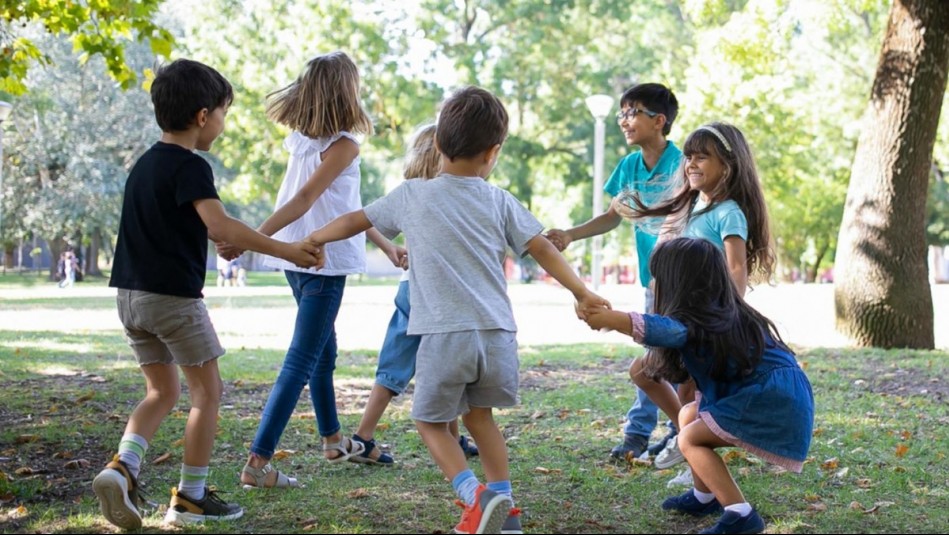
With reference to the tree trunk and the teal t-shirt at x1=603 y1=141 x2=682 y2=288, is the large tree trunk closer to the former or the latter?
the teal t-shirt at x1=603 y1=141 x2=682 y2=288

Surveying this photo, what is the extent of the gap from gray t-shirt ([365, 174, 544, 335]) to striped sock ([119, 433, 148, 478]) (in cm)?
120

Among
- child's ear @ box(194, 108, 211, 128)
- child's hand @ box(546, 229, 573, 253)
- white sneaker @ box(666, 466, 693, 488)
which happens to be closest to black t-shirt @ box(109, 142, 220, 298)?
child's ear @ box(194, 108, 211, 128)

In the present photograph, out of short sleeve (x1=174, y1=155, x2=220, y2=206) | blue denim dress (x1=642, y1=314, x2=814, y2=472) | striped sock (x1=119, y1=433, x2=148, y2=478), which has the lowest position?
striped sock (x1=119, y1=433, x2=148, y2=478)

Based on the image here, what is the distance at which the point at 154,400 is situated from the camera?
4.32m

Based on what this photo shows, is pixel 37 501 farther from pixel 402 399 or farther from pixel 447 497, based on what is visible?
pixel 402 399

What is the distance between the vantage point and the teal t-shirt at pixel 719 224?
4.63 metres

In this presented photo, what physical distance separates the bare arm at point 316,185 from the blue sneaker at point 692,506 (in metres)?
2.06

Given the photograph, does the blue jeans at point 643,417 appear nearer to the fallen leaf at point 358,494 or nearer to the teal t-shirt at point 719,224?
the teal t-shirt at point 719,224

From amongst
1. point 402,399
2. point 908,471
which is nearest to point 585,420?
point 402,399

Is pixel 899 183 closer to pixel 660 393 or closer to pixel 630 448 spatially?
pixel 630 448

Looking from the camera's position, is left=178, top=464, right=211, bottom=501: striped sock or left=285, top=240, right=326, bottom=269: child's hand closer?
left=178, top=464, right=211, bottom=501: striped sock

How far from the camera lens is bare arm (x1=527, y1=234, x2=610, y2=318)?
13.2 ft

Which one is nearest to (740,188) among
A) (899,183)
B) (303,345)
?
(303,345)

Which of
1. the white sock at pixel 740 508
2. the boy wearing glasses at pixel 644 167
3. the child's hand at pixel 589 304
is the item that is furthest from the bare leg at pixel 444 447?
the boy wearing glasses at pixel 644 167
